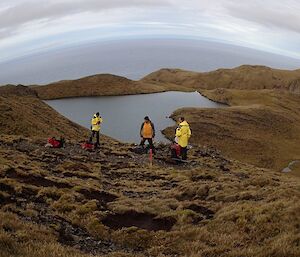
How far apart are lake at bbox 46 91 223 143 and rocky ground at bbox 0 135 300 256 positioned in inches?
2502

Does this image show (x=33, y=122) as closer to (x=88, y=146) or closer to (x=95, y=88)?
(x=88, y=146)

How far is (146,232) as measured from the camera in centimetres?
1521

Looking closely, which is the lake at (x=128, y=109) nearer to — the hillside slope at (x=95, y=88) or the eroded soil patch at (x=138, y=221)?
the hillside slope at (x=95, y=88)

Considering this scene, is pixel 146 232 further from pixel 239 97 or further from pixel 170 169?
pixel 239 97

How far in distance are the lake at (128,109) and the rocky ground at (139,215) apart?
209 ft

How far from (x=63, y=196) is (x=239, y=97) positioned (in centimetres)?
15013

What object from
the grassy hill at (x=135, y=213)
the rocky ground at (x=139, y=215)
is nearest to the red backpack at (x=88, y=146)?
the grassy hill at (x=135, y=213)

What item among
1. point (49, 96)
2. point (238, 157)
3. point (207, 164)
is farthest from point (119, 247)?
point (49, 96)

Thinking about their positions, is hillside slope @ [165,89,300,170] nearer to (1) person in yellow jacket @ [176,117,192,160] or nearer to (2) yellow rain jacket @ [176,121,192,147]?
(1) person in yellow jacket @ [176,117,192,160]

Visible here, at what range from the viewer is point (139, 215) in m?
18.1

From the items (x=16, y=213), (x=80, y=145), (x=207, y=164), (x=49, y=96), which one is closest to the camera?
(x=16, y=213)

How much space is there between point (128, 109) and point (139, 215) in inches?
4305

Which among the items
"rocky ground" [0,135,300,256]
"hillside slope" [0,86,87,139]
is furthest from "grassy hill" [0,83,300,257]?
"hillside slope" [0,86,87,139]

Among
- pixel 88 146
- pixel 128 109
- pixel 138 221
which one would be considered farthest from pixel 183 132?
pixel 128 109
